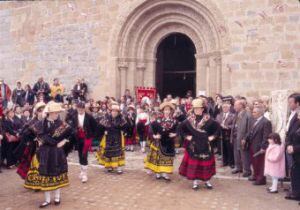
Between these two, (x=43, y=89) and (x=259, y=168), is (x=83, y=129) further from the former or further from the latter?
(x=43, y=89)

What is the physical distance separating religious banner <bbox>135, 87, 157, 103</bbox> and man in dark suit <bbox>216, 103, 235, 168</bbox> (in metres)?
4.79

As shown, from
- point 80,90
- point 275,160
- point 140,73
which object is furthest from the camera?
point 80,90

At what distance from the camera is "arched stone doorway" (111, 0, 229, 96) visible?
41.6 ft

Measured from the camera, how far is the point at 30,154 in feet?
23.1

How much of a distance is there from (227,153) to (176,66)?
7773 mm

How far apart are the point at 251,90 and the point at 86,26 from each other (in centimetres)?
711

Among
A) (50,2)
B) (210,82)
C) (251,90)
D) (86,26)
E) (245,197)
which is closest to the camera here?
(245,197)

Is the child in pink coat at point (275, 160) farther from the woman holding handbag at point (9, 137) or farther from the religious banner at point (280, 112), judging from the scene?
the woman holding handbag at point (9, 137)

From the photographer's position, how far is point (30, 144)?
6.95 m

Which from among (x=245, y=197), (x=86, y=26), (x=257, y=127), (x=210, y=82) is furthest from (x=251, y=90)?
(x=86, y=26)

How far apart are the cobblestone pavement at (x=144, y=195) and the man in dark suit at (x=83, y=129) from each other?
0.37m

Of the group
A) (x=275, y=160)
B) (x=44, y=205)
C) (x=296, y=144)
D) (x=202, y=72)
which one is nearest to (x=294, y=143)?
(x=296, y=144)

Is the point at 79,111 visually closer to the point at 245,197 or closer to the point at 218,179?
the point at 218,179

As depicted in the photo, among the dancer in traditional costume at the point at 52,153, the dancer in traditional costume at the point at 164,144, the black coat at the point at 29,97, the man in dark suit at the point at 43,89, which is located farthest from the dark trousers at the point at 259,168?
the black coat at the point at 29,97
